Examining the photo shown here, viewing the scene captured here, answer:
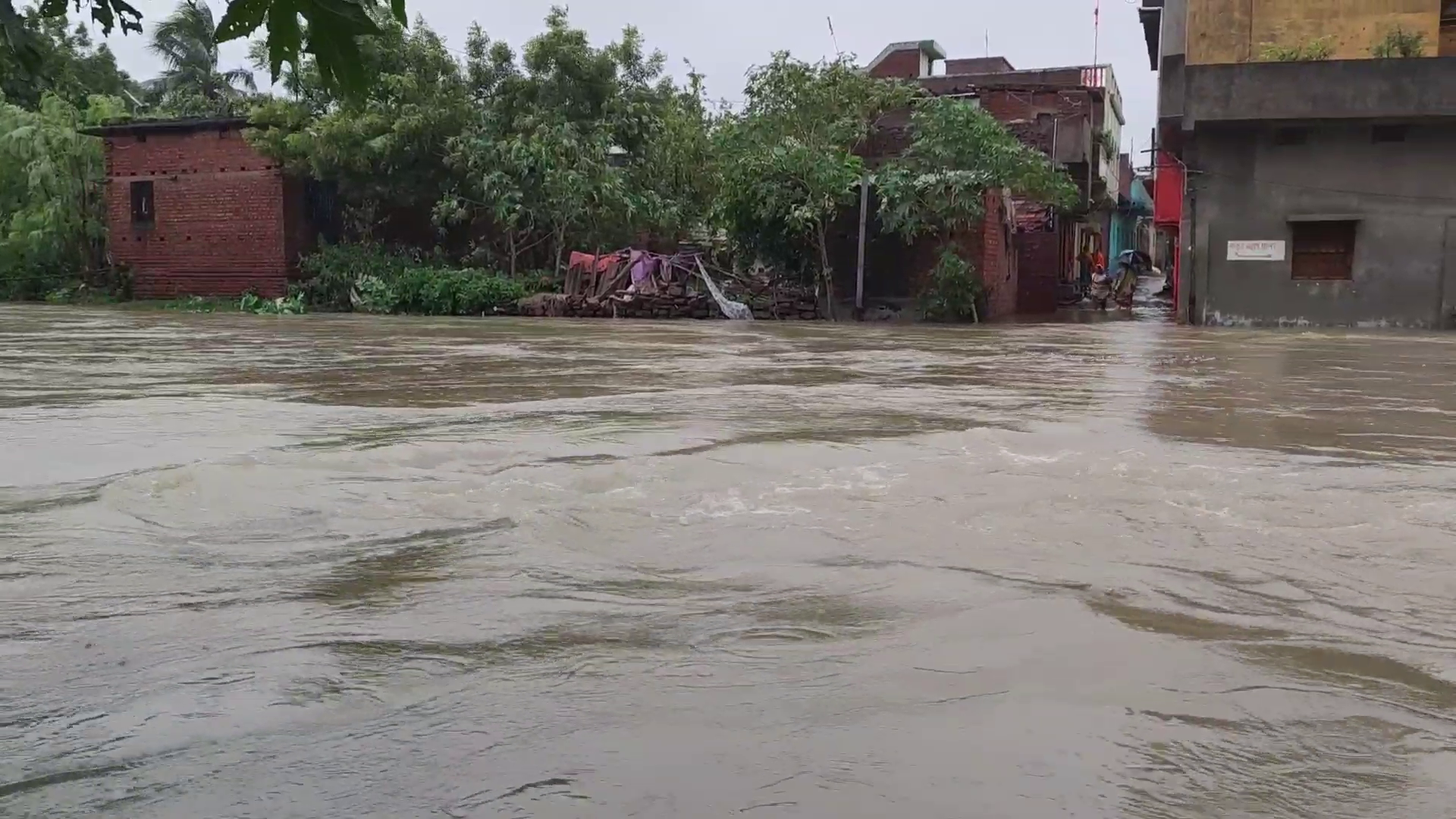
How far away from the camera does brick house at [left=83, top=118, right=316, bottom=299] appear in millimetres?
22109

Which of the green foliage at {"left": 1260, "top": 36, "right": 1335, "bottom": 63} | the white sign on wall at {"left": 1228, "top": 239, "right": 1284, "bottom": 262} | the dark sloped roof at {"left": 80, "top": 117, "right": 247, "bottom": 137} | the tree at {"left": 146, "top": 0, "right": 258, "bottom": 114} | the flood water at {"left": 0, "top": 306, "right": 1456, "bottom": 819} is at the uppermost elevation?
the tree at {"left": 146, "top": 0, "right": 258, "bottom": 114}

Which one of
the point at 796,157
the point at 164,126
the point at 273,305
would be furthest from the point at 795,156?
the point at 164,126

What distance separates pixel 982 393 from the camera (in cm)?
793

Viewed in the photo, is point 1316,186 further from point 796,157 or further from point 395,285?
point 395,285

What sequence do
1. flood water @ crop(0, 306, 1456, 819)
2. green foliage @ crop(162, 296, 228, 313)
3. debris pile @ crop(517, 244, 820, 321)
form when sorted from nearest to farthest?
1. flood water @ crop(0, 306, 1456, 819)
2. debris pile @ crop(517, 244, 820, 321)
3. green foliage @ crop(162, 296, 228, 313)

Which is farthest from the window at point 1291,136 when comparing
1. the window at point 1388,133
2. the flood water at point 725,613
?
the flood water at point 725,613

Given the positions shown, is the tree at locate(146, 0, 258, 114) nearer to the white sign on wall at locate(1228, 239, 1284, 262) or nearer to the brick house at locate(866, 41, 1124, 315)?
the brick house at locate(866, 41, 1124, 315)

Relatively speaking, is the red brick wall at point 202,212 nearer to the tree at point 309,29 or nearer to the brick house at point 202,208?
the brick house at point 202,208

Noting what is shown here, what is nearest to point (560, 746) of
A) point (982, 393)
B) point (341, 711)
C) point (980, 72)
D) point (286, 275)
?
point (341, 711)

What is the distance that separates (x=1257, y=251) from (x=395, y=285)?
13.5 meters

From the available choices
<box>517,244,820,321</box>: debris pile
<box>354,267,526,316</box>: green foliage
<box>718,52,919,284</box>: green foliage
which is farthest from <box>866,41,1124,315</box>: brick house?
<box>354,267,526,316</box>: green foliage

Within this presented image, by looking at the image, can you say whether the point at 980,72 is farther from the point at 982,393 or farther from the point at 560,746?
the point at 560,746

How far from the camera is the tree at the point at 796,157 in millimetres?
17531

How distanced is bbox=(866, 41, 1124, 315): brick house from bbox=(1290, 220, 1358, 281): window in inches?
167
